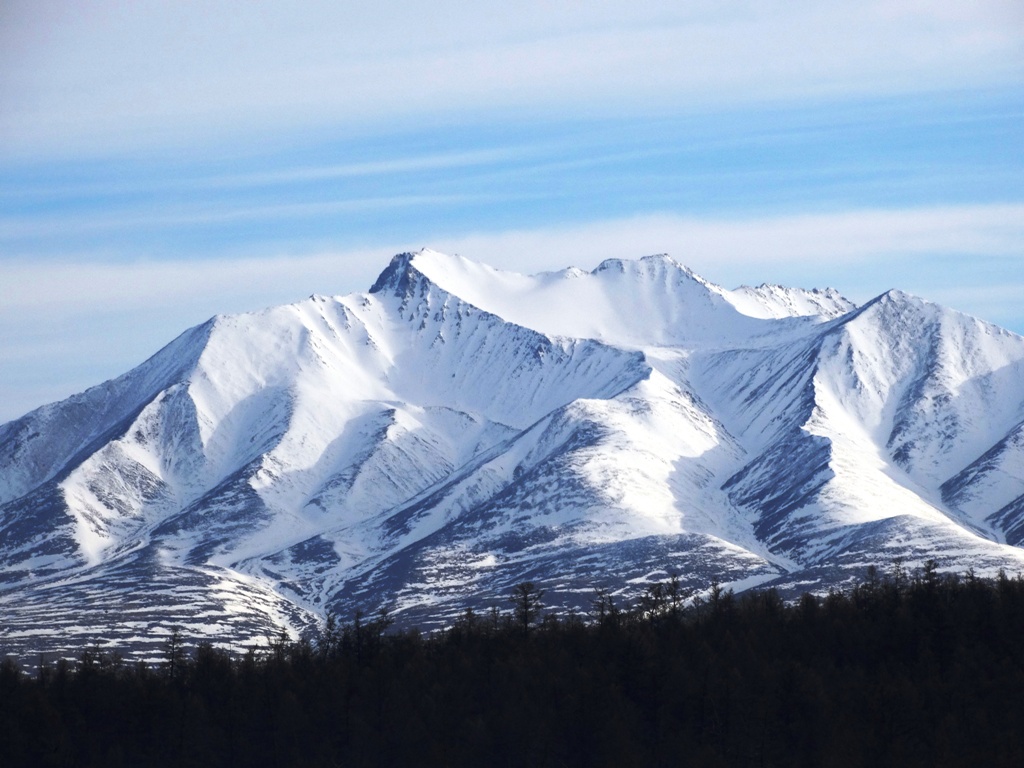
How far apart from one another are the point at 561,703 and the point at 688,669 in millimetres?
14395

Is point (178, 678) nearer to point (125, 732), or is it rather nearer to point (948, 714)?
point (125, 732)

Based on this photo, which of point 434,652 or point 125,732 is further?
point 434,652

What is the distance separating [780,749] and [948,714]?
14777mm

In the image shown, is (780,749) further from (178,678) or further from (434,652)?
(178,678)

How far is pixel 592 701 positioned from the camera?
14750 cm

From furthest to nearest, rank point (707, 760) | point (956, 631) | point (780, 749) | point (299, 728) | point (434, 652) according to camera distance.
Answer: point (434, 652) < point (956, 631) < point (299, 728) < point (780, 749) < point (707, 760)

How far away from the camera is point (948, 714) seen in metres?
137

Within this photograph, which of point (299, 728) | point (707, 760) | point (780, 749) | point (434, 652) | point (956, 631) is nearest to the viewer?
point (707, 760)

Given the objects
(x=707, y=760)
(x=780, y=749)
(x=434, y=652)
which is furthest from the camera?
(x=434, y=652)

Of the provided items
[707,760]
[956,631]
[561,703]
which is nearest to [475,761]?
[561,703]

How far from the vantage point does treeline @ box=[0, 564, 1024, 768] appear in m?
140

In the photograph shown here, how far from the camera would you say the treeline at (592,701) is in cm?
14012

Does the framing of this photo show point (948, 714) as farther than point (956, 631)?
No

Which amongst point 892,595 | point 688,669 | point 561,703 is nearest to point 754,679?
point 688,669
